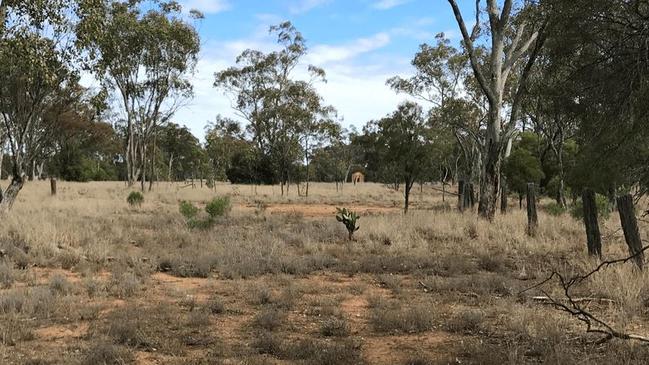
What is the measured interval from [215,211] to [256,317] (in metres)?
11.2

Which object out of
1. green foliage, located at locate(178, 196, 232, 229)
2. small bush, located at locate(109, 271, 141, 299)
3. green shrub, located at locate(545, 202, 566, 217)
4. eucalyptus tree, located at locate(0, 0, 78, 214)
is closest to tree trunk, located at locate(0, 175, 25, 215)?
eucalyptus tree, located at locate(0, 0, 78, 214)

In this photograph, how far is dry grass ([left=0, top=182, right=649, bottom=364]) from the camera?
5426mm

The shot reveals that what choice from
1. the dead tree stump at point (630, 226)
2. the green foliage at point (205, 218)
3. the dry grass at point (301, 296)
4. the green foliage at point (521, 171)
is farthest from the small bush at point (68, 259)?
the green foliage at point (521, 171)

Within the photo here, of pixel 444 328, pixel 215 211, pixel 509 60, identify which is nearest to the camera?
pixel 444 328

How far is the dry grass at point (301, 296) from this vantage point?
5426mm

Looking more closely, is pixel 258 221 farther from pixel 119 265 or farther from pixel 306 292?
pixel 306 292

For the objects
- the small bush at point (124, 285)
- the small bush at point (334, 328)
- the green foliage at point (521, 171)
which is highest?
the green foliage at point (521, 171)

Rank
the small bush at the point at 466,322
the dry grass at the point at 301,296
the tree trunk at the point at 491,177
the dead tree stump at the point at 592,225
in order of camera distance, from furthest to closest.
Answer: the tree trunk at the point at 491,177 → the dead tree stump at the point at 592,225 → the small bush at the point at 466,322 → the dry grass at the point at 301,296

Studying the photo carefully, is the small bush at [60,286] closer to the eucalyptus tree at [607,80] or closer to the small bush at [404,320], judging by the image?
the small bush at [404,320]

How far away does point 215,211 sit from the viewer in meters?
17.6

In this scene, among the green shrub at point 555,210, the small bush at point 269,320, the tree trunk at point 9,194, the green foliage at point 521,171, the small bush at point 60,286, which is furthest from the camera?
the green foliage at point 521,171

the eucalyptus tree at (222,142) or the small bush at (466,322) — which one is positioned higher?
the eucalyptus tree at (222,142)

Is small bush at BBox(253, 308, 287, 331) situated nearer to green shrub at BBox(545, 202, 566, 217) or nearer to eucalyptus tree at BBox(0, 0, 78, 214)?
eucalyptus tree at BBox(0, 0, 78, 214)

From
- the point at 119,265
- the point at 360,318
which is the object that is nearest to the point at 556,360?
the point at 360,318
